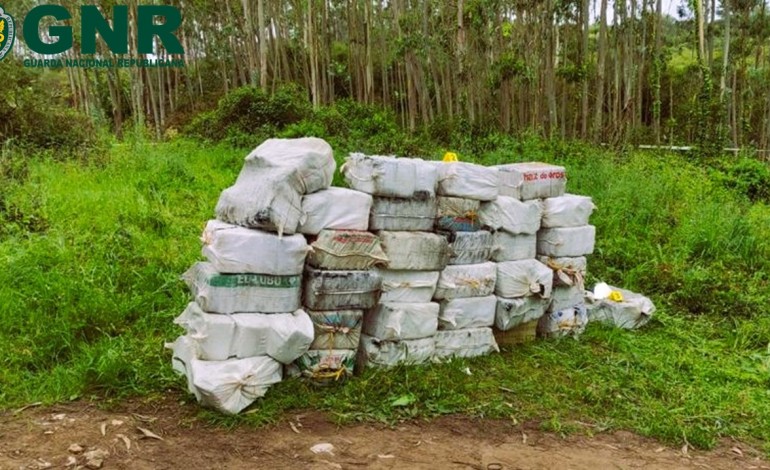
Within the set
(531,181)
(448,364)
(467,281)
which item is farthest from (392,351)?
(531,181)

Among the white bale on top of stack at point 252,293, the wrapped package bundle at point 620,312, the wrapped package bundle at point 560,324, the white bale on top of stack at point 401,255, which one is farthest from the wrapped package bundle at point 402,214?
the wrapped package bundle at point 620,312

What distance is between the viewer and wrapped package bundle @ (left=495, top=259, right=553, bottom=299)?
373 cm

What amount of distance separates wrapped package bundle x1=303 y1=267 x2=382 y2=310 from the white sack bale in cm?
39

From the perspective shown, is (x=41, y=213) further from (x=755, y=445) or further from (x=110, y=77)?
(x=110, y=77)

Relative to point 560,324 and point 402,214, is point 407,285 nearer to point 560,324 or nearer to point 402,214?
point 402,214

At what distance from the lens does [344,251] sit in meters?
3.10

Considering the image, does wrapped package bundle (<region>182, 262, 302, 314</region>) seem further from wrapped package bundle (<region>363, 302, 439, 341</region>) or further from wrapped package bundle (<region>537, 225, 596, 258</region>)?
wrapped package bundle (<region>537, 225, 596, 258</region>)

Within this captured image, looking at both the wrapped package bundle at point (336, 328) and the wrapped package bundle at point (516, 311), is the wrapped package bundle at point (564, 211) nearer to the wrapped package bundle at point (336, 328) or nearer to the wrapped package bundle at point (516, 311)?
the wrapped package bundle at point (516, 311)

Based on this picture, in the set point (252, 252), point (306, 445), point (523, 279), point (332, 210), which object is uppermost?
point (332, 210)

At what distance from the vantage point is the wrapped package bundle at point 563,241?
13.3ft

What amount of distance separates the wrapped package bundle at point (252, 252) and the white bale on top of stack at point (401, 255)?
55 centimetres

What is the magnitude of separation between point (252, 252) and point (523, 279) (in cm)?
178

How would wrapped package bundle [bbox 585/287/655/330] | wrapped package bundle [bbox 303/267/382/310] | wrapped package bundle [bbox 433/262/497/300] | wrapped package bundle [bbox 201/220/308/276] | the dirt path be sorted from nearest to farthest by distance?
the dirt path < wrapped package bundle [bbox 201/220/308/276] < wrapped package bundle [bbox 303/267/382/310] < wrapped package bundle [bbox 433/262/497/300] < wrapped package bundle [bbox 585/287/655/330]

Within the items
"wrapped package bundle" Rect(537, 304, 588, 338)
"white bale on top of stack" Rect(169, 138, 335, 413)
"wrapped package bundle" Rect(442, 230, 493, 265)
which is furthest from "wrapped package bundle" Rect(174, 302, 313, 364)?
"wrapped package bundle" Rect(537, 304, 588, 338)
